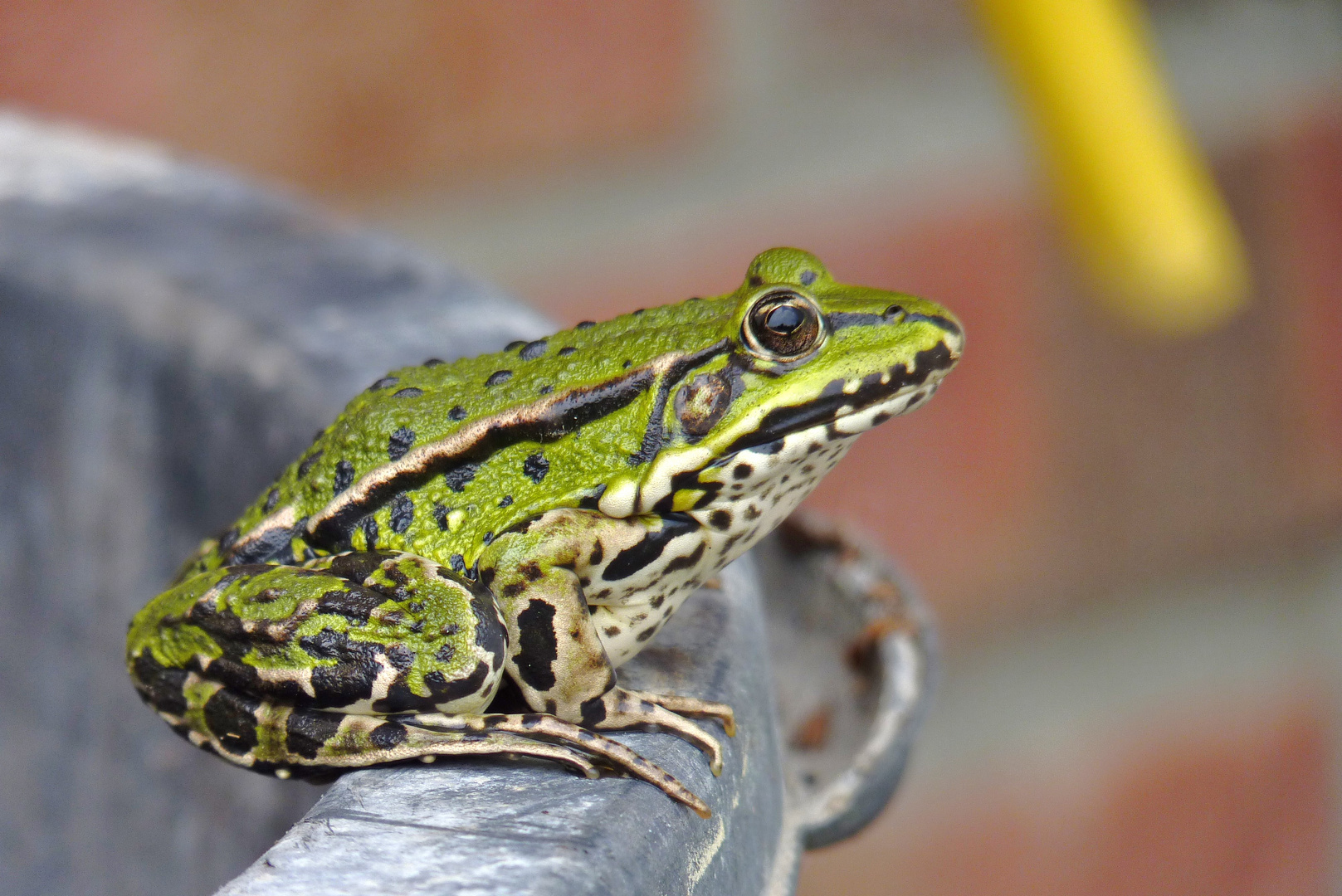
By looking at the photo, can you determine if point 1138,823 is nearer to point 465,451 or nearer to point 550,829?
point 465,451

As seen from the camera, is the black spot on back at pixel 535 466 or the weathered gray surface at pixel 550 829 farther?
the black spot on back at pixel 535 466

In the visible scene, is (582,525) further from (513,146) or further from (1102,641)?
(1102,641)

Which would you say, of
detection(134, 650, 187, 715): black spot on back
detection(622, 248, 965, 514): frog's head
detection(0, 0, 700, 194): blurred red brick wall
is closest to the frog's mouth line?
detection(622, 248, 965, 514): frog's head

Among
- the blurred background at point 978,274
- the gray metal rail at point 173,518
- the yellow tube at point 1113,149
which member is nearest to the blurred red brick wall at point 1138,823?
the blurred background at point 978,274

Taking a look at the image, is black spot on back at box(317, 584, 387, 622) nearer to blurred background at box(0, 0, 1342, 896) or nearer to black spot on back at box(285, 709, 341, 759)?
black spot on back at box(285, 709, 341, 759)

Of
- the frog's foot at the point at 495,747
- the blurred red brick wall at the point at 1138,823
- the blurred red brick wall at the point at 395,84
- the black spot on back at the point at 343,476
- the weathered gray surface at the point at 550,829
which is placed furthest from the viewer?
the blurred red brick wall at the point at 1138,823

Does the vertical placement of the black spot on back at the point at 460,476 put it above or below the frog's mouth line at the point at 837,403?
below

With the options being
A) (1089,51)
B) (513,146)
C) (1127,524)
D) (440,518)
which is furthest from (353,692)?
(1127,524)

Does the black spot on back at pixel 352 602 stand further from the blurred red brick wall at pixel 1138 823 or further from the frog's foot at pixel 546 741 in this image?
the blurred red brick wall at pixel 1138 823
